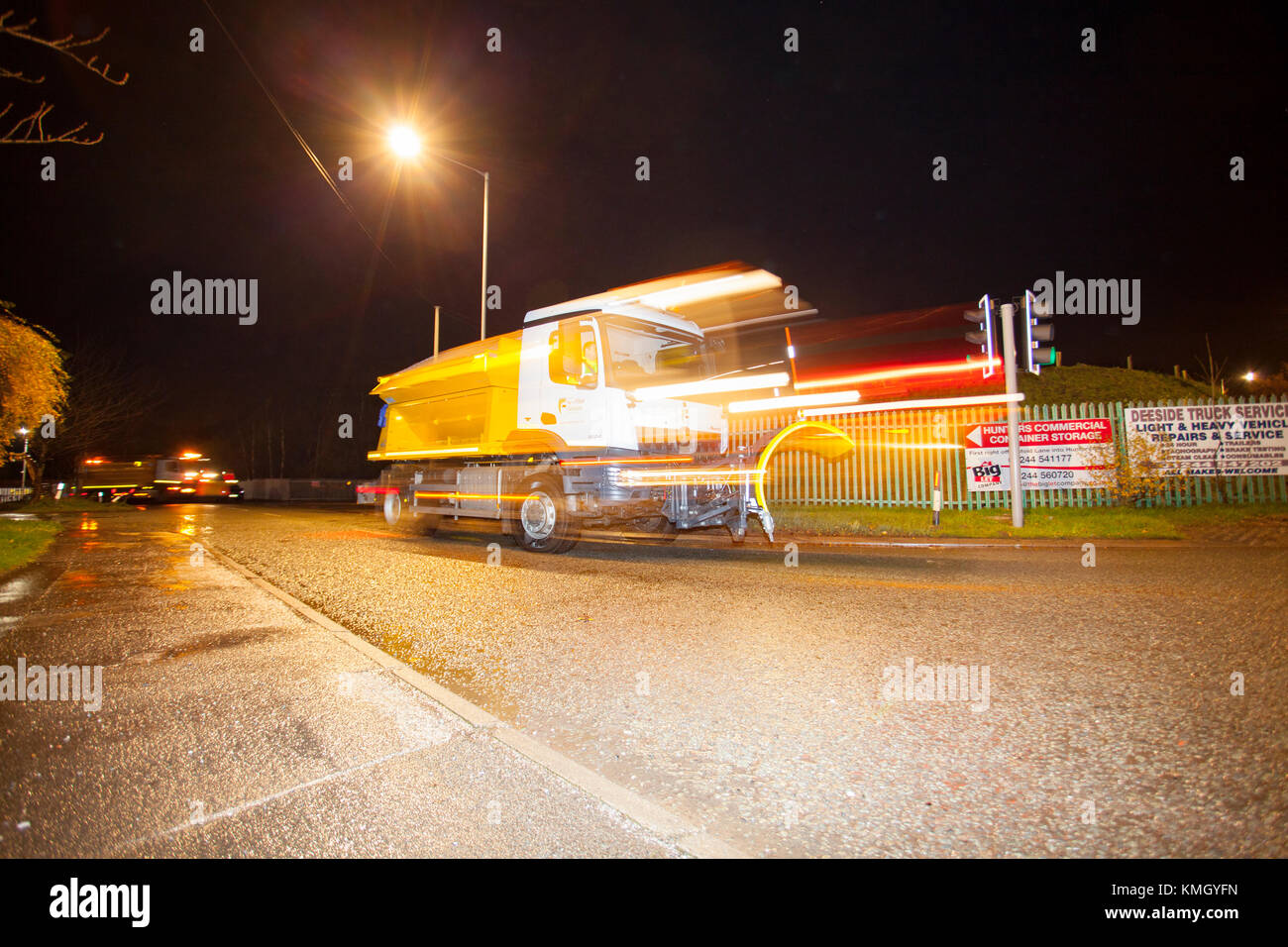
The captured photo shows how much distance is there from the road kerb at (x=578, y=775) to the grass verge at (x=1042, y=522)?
9.37 m

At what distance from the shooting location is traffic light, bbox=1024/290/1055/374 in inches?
454

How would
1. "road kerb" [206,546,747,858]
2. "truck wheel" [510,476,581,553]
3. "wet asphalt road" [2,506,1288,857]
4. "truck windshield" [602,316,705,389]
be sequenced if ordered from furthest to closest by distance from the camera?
"truck wheel" [510,476,581,553] < "truck windshield" [602,316,705,389] < "wet asphalt road" [2,506,1288,857] < "road kerb" [206,546,747,858]

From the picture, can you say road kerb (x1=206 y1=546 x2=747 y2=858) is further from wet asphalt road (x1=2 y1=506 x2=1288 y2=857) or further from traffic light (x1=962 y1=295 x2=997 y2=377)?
traffic light (x1=962 y1=295 x2=997 y2=377)

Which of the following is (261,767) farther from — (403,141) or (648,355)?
(403,141)

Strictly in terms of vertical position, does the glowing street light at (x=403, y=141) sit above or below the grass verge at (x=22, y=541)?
above

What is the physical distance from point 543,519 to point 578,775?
7386 millimetres

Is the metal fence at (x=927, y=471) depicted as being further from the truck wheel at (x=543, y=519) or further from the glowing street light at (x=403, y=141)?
the glowing street light at (x=403, y=141)

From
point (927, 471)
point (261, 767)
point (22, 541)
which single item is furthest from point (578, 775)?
point (927, 471)

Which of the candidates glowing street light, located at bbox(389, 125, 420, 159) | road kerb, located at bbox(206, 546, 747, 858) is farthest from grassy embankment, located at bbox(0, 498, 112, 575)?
glowing street light, located at bbox(389, 125, 420, 159)

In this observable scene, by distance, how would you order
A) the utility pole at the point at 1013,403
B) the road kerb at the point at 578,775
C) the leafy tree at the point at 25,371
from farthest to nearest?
1. the leafy tree at the point at 25,371
2. the utility pole at the point at 1013,403
3. the road kerb at the point at 578,775

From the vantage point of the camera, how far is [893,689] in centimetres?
388

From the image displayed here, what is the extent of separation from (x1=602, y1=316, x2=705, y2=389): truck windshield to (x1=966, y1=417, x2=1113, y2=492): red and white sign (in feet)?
24.5

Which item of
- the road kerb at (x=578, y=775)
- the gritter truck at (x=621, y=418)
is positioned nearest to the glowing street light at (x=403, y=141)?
the gritter truck at (x=621, y=418)

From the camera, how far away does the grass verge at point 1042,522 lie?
1109 centimetres
